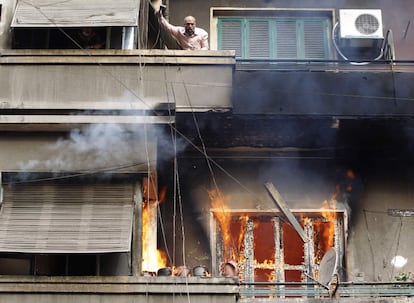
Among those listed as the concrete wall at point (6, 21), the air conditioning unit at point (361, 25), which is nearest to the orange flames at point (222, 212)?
the air conditioning unit at point (361, 25)

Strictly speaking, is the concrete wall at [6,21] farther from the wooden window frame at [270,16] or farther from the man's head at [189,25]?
the wooden window frame at [270,16]

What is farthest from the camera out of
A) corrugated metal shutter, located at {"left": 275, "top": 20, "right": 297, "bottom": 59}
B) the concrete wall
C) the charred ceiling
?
corrugated metal shutter, located at {"left": 275, "top": 20, "right": 297, "bottom": 59}

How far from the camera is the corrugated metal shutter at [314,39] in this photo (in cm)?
1576

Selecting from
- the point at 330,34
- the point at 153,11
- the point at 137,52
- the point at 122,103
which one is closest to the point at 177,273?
the point at 122,103

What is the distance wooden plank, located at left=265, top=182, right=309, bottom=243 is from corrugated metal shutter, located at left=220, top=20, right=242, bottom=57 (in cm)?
339

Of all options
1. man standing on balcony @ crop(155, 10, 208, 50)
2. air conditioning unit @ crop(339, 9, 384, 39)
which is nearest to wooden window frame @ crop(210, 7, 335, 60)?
air conditioning unit @ crop(339, 9, 384, 39)

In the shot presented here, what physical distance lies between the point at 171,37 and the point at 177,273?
14.8ft

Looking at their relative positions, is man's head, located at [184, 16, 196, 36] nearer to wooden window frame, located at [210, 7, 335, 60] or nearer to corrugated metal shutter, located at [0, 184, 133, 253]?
wooden window frame, located at [210, 7, 335, 60]

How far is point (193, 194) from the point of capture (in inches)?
552

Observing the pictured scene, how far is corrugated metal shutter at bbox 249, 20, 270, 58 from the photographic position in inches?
618

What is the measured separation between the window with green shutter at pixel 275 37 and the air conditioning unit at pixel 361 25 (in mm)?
970

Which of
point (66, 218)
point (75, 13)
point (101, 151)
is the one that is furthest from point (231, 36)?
point (66, 218)

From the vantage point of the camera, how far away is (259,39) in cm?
1587

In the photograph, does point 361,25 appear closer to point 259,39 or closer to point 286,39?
point 286,39
